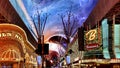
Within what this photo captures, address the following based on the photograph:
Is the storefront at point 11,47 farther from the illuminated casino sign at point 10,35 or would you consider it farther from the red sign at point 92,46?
the red sign at point 92,46

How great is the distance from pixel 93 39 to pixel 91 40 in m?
0.19

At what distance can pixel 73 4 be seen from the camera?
37.6 metres

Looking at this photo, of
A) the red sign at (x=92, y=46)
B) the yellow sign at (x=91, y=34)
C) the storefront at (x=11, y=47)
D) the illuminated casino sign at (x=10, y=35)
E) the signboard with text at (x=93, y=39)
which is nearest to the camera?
the illuminated casino sign at (x=10, y=35)

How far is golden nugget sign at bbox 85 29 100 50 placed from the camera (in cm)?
1326

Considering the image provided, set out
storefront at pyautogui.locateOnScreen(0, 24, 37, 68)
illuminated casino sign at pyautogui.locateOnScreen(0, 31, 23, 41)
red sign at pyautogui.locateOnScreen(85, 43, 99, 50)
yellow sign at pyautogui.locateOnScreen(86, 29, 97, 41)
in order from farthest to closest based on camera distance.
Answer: yellow sign at pyautogui.locateOnScreen(86, 29, 97, 41), red sign at pyautogui.locateOnScreen(85, 43, 99, 50), storefront at pyautogui.locateOnScreen(0, 24, 37, 68), illuminated casino sign at pyautogui.locateOnScreen(0, 31, 23, 41)

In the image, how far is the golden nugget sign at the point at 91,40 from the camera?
43.5 feet

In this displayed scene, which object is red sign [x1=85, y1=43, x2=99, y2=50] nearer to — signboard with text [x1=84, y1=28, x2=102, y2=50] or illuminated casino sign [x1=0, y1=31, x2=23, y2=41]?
signboard with text [x1=84, y1=28, x2=102, y2=50]

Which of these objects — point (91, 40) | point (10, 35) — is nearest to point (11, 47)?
point (10, 35)

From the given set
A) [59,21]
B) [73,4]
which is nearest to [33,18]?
[73,4]

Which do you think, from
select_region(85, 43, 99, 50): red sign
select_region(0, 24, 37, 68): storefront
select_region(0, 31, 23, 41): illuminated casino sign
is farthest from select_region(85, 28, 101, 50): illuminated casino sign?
select_region(0, 31, 23, 41): illuminated casino sign

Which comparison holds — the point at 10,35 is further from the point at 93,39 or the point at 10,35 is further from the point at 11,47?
the point at 93,39

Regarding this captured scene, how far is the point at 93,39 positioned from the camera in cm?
1348

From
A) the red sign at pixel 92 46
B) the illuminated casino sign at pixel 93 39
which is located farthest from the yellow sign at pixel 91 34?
the red sign at pixel 92 46

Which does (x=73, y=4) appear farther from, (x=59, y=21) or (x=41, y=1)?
(x=59, y=21)
